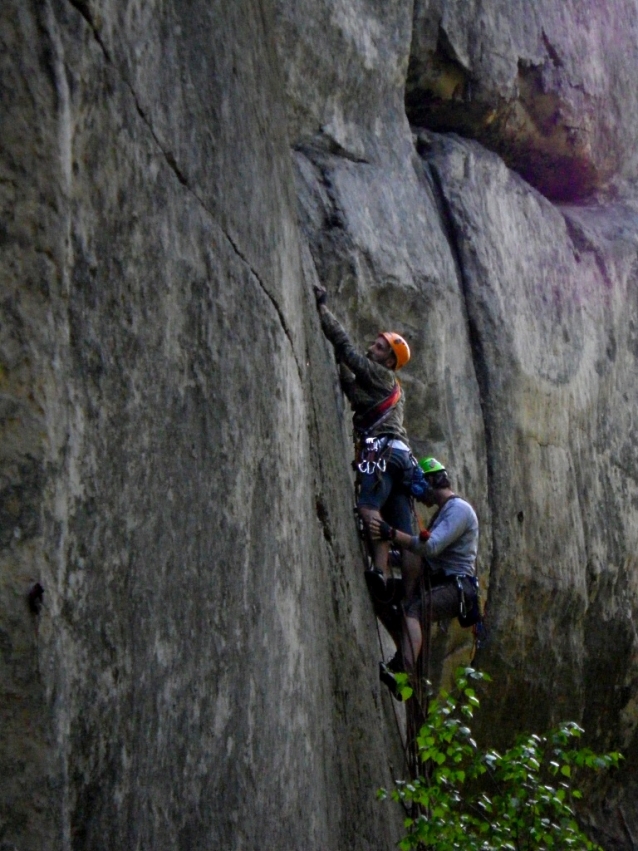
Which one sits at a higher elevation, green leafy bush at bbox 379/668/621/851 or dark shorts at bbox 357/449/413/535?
dark shorts at bbox 357/449/413/535

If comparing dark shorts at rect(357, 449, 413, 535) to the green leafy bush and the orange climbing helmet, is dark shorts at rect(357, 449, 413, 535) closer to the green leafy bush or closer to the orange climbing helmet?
the orange climbing helmet

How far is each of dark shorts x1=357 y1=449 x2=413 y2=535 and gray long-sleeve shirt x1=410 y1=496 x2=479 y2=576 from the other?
0.23 metres

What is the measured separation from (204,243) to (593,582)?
842cm

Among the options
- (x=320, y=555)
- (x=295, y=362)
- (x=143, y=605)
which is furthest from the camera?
(x=320, y=555)

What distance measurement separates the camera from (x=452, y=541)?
741cm

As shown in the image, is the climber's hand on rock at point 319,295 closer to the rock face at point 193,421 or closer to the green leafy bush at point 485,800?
the rock face at point 193,421

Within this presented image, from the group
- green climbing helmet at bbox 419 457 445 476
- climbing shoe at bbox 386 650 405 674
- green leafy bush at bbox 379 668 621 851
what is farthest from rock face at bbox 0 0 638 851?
green climbing helmet at bbox 419 457 445 476

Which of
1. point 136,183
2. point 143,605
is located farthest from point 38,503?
point 136,183

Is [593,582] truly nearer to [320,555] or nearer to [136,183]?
[320,555]

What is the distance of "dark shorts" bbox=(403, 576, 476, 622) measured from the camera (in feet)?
A: 23.7

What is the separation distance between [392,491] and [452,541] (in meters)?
0.53

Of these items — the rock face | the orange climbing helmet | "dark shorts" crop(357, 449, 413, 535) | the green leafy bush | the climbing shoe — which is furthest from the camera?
the orange climbing helmet

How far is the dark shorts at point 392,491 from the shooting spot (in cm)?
707

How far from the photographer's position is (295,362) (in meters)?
4.59
